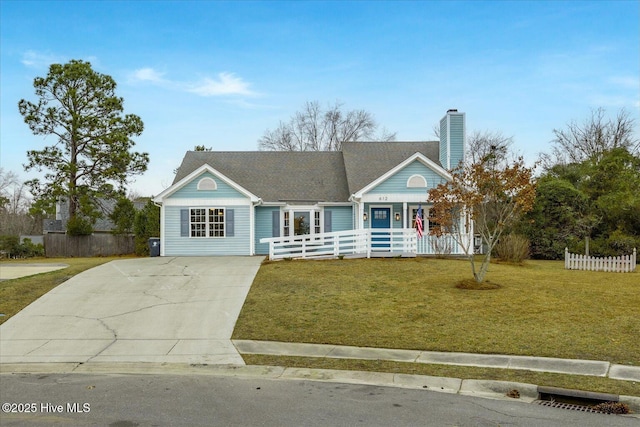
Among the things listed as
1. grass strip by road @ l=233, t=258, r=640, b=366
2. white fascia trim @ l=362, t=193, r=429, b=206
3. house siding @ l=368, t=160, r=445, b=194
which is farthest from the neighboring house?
grass strip by road @ l=233, t=258, r=640, b=366

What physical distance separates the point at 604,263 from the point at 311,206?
1248cm

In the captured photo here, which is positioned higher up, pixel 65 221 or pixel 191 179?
pixel 191 179

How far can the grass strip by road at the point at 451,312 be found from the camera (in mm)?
9383

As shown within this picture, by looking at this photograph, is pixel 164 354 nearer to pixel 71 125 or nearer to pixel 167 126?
pixel 167 126

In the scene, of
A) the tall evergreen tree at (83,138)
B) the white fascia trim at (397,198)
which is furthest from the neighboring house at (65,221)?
the white fascia trim at (397,198)

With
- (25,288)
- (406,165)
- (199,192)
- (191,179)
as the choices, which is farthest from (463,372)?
(191,179)

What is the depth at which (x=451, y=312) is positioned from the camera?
38.0 ft

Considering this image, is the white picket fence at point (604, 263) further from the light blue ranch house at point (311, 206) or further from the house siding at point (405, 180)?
the house siding at point (405, 180)

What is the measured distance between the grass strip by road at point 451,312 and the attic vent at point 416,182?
22.2ft

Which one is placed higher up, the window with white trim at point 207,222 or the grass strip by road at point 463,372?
the window with white trim at point 207,222

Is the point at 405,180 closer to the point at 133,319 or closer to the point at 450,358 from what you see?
the point at 133,319

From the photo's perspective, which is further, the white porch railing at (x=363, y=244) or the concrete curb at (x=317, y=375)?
the white porch railing at (x=363, y=244)

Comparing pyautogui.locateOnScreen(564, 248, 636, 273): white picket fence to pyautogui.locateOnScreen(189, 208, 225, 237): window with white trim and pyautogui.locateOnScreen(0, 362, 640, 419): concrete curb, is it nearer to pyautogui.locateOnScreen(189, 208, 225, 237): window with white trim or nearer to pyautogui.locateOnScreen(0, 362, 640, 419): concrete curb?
pyautogui.locateOnScreen(0, 362, 640, 419): concrete curb

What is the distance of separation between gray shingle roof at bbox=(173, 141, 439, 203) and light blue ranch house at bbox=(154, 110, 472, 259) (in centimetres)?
5
